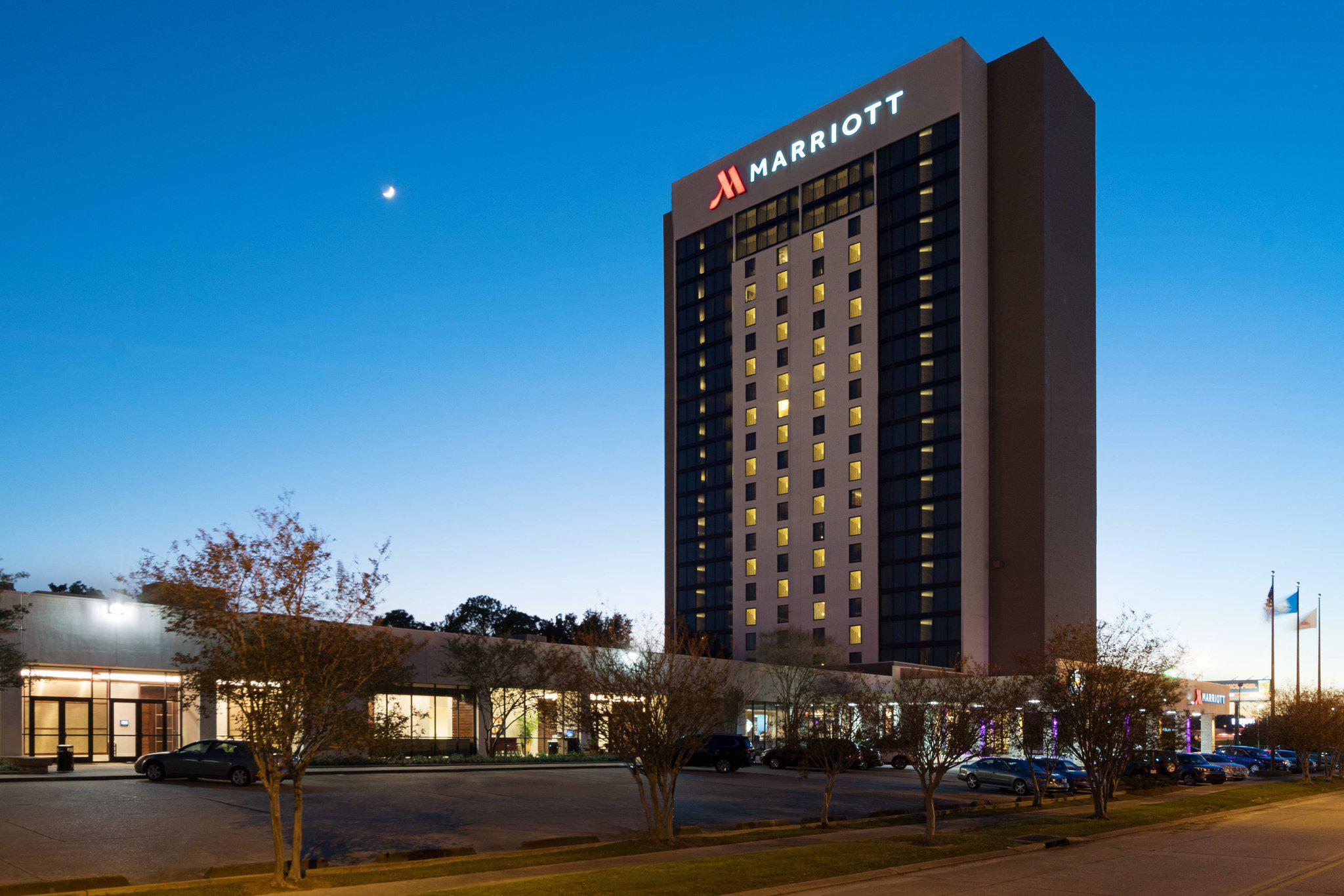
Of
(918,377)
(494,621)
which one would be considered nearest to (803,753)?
(918,377)

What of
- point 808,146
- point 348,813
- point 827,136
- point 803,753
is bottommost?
point 348,813

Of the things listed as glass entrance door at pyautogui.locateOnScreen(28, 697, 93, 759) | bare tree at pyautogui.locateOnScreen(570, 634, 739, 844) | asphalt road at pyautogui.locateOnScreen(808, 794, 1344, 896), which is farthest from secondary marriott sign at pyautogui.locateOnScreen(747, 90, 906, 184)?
bare tree at pyautogui.locateOnScreen(570, 634, 739, 844)

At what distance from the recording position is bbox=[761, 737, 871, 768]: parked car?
31766 millimetres

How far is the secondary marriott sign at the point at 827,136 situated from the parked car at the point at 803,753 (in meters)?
72.6

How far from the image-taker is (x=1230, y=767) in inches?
2474

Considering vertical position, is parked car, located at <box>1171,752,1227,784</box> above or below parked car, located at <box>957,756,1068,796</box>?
below

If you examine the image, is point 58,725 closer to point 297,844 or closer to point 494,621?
point 297,844

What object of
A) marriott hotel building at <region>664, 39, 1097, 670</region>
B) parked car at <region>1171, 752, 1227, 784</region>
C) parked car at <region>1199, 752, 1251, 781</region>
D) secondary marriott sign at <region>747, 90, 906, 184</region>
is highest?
secondary marriott sign at <region>747, 90, 906, 184</region>

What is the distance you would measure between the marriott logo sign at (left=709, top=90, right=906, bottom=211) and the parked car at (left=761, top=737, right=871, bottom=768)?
72667mm

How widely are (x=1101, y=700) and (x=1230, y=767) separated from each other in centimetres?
3292

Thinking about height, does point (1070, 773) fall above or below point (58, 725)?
below

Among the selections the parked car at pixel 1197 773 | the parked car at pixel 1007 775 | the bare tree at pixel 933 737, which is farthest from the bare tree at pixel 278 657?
the parked car at pixel 1197 773

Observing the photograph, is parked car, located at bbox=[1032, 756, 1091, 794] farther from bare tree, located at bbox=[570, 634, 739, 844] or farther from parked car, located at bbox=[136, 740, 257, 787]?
parked car, located at bbox=[136, 740, 257, 787]

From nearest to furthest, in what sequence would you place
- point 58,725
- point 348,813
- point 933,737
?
1. point 933,737
2. point 348,813
3. point 58,725
